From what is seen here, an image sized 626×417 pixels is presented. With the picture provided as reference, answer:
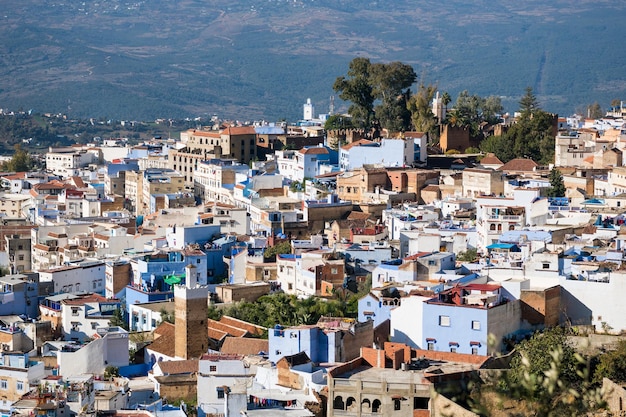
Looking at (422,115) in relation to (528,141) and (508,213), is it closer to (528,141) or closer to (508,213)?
(528,141)

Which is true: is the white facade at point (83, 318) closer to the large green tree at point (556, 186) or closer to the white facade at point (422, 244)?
the white facade at point (422, 244)

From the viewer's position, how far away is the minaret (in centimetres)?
2136

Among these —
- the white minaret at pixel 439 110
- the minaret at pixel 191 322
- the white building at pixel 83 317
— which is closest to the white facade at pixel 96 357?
the minaret at pixel 191 322

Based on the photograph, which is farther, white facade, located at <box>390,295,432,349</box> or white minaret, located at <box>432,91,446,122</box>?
white minaret, located at <box>432,91,446,122</box>

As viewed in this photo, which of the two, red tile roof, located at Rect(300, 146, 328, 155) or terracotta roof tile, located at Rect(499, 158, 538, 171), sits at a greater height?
red tile roof, located at Rect(300, 146, 328, 155)

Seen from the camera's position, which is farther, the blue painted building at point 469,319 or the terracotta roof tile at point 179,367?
the terracotta roof tile at point 179,367

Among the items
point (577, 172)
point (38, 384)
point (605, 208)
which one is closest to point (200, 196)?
point (577, 172)

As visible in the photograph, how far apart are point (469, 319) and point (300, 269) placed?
6.16 meters

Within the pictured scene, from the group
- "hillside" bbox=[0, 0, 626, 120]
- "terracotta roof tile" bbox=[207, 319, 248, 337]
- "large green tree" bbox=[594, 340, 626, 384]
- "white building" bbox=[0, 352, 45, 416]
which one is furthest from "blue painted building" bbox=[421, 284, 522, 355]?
"hillside" bbox=[0, 0, 626, 120]

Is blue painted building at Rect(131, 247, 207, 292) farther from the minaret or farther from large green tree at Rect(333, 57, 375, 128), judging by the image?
large green tree at Rect(333, 57, 375, 128)

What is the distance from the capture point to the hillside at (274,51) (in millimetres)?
116312

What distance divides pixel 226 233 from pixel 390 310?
946 cm

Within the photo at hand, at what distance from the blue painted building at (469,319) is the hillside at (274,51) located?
77749 millimetres

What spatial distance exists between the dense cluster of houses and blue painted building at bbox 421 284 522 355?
0.03 meters
